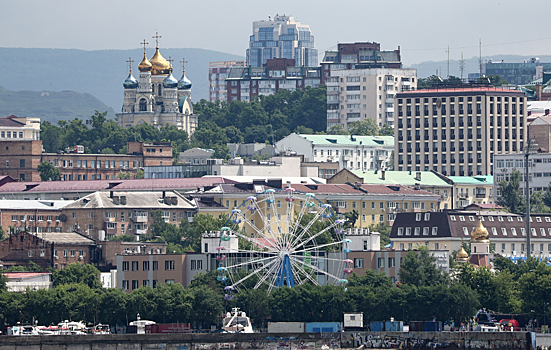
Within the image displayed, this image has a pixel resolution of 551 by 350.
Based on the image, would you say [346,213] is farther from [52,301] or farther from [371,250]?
[52,301]

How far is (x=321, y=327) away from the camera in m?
109

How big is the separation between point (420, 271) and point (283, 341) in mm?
18866

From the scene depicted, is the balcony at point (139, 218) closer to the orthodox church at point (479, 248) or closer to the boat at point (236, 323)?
the orthodox church at point (479, 248)

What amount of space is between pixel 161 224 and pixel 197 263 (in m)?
49.0

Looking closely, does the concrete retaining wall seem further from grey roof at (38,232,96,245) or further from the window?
grey roof at (38,232,96,245)

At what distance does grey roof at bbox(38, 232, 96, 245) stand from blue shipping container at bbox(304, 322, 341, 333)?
164 ft

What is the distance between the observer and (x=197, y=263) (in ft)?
409

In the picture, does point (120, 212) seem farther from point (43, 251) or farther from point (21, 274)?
point (21, 274)

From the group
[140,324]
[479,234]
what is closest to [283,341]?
[140,324]

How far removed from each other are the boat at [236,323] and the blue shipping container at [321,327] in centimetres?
411

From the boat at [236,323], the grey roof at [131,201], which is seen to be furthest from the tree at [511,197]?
the boat at [236,323]

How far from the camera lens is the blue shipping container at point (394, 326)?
10875 centimetres

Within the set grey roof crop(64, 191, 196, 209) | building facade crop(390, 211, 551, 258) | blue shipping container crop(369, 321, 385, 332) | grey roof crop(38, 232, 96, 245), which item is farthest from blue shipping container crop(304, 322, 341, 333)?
grey roof crop(64, 191, 196, 209)

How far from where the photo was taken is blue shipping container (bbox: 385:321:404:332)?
109 metres
